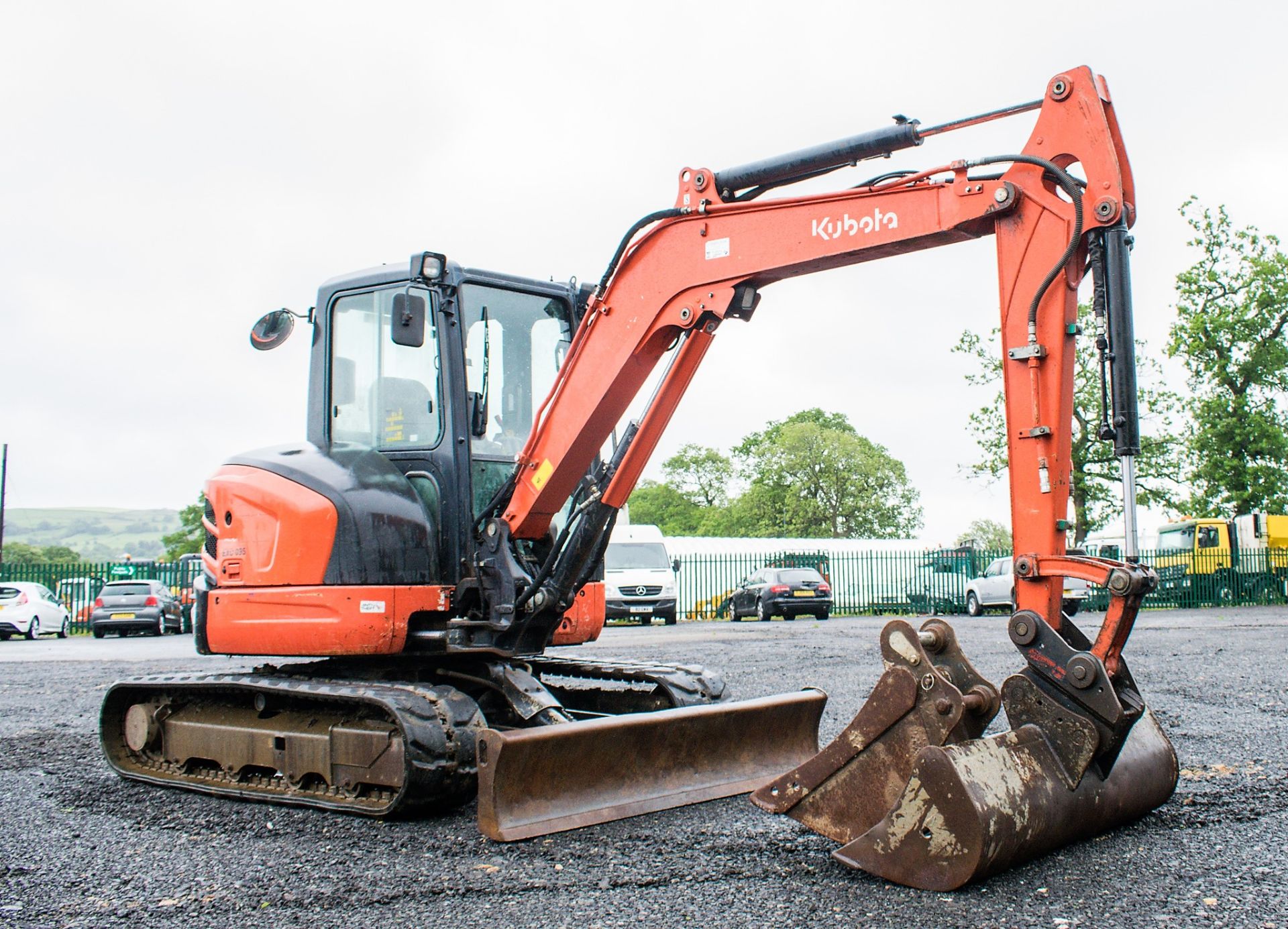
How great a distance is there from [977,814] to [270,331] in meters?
4.97

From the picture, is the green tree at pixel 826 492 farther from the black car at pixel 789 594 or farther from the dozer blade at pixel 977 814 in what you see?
the dozer blade at pixel 977 814

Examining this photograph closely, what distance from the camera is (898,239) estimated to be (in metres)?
5.00

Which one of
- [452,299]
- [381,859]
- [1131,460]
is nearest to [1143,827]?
[1131,460]

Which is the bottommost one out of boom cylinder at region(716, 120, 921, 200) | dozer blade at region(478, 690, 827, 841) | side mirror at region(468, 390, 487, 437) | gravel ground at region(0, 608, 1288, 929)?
gravel ground at region(0, 608, 1288, 929)

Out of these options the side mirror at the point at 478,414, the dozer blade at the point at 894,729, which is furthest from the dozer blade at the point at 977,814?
the side mirror at the point at 478,414

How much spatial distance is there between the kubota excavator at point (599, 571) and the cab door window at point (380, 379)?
0.7 inches

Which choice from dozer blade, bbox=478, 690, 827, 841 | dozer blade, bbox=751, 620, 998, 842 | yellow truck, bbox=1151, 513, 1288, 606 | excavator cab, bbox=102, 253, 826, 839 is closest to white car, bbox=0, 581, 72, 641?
excavator cab, bbox=102, 253, 826, 839

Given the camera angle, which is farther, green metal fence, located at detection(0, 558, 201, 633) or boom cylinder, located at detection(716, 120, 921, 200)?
green metal fence, located at detection(0, 558, 201, 633)

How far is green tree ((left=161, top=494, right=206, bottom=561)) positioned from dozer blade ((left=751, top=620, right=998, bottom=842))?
63915 mm

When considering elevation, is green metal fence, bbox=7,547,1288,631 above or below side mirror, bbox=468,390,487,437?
below

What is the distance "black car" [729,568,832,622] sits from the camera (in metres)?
27.7

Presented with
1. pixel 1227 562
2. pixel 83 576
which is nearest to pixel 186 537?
pixel 83 576

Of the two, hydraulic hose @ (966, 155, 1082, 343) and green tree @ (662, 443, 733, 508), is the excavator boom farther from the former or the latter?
green tree @ (662, 443, 733, 508)

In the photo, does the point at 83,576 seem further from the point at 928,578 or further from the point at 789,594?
the point at 928,578
